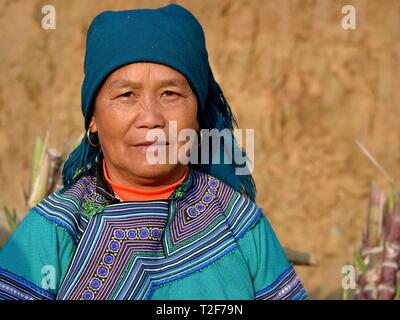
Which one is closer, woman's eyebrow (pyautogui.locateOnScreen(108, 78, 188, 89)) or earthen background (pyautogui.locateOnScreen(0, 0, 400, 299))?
woman's eyebrow (pyautogui.locateOnScreen(108, 78, 188, 89))

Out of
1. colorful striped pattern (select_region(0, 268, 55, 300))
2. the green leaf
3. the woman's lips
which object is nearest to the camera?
colorful striped pattern (select_region(0, 268, 55, 300))

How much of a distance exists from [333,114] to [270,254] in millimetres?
2708

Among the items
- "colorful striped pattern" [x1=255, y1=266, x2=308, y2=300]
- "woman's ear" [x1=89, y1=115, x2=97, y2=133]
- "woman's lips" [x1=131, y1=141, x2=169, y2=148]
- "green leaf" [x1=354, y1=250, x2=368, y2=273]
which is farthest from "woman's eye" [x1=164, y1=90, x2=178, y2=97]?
"green leaf" [x1=354, y1=250, x2=368, y2=273]

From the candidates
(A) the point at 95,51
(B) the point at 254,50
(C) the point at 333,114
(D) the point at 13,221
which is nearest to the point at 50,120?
(D) the point at 13,221

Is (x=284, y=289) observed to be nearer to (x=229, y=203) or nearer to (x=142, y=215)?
(x=229, y=203)

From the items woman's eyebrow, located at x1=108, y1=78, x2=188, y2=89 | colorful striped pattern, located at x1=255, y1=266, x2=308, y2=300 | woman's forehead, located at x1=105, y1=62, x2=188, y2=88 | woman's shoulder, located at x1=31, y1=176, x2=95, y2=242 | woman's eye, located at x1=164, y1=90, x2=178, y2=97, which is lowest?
colorful striped pattern, located at x1=255, y1=266, x2=308, y2=300

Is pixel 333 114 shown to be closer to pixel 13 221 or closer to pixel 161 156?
pixel 13 221

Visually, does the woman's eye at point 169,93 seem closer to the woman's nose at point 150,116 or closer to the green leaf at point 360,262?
the woman's nose at point 150,116

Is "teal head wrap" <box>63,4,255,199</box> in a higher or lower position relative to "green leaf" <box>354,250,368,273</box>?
higher

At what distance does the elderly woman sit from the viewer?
2.30 meters

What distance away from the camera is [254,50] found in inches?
199

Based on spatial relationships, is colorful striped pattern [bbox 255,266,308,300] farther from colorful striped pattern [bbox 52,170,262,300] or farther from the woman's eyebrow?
the woman's eyebrow

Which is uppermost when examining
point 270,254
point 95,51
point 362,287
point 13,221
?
point 95,51
